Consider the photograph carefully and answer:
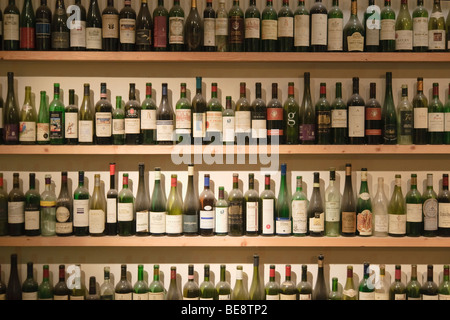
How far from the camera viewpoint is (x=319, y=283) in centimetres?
283

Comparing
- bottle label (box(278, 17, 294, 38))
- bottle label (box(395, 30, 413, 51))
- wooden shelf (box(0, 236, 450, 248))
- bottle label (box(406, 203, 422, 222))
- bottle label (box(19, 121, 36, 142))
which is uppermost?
bottle label (box(278, 17, 294, 38))

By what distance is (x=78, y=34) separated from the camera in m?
2.67

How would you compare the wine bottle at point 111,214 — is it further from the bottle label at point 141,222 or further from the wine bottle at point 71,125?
the wine bottle at point 71,125

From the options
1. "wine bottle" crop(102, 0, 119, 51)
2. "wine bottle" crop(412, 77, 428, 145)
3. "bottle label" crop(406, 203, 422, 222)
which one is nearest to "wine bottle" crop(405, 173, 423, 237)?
"bottle label" crop(406, 203, 422, 222)

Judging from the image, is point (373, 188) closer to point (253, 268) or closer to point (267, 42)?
point (253, 268)

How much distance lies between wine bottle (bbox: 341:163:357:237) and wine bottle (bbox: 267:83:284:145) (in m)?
0.35

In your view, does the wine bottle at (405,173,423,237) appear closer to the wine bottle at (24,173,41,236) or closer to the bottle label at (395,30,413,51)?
the bottle label at (395,30,413,51)

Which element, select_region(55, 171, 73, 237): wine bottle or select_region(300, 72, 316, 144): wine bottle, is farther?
select_region(300, 72, 316, 144): wine bottle

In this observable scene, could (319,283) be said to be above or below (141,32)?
below

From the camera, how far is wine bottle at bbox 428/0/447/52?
2705 mm

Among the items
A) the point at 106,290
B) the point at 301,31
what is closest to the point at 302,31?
the point at 301,31

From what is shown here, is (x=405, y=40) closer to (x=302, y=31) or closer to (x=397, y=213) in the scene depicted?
(x=302, y=31)
